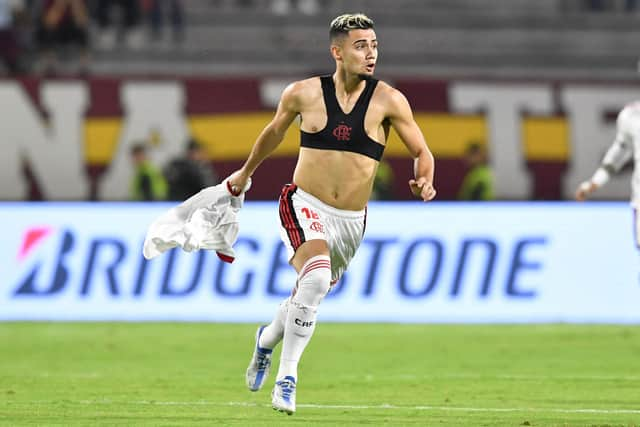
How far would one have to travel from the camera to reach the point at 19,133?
75.3 feet

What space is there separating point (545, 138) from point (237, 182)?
14.5m

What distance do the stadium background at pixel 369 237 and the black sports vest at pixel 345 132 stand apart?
5.88 ft

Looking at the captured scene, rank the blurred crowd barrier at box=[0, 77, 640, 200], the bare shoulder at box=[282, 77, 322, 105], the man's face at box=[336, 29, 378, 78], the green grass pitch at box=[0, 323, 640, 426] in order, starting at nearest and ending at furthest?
the man's face at box=[336, 29, 378, 78] < the bare shoulder at box=[282, 77, 322, 105] < the green grass pitch at box=[0, 323, 640, 426] < the blurred crowd barrier at box=[0, 77, 640, 200]

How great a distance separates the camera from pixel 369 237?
17.2 meters

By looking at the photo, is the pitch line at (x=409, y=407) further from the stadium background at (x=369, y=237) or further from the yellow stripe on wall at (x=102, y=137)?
the yellow stripe on wall at (x=102, y=137)

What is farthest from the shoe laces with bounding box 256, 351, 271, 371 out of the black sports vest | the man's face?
the man's face

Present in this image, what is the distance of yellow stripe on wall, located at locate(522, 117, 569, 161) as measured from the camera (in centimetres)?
2353

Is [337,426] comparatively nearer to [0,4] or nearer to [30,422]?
[30,422]

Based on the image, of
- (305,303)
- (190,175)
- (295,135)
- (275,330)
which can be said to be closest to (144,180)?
(190,175)

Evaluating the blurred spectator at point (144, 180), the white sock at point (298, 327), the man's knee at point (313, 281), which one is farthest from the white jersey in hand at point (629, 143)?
the blurred spectator at point (144, 180)

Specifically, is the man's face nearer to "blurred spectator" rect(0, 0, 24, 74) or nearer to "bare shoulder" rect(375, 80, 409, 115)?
"bare shoulder" rect(375, 80, 409, 115)

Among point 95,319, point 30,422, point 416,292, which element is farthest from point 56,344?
point 30,422

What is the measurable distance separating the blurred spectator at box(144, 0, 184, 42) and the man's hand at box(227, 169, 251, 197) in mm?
16312

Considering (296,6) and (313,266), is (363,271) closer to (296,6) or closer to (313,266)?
(313,266)
